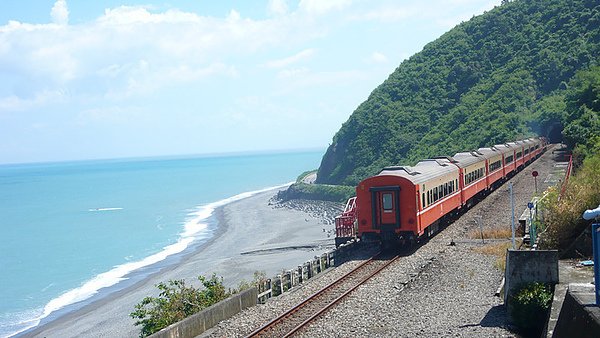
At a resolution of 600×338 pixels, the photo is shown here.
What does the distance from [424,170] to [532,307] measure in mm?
12702

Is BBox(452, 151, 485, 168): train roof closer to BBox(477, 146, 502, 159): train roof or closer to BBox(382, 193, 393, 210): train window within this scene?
BBox(477, 146, 502, 159): train roof

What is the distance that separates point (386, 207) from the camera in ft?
69.5

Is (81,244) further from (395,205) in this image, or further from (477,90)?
(477,90)

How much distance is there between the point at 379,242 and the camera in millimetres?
23016

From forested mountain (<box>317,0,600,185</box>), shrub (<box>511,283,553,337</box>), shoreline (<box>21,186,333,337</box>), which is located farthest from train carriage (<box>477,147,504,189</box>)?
forested mountain (<box>317,0,600,185</box>)

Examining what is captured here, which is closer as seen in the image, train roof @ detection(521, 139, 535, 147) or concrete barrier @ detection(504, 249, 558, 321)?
concrete barrier @ detection(504, 249, 558, 321)

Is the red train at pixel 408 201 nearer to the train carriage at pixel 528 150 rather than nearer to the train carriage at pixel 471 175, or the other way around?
the train carriage at pixel 471 175

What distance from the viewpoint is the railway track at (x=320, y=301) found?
13.3 metres

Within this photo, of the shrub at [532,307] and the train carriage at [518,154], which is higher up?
the train carriage at [518,154]

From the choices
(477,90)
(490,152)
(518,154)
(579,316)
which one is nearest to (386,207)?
(579,316)

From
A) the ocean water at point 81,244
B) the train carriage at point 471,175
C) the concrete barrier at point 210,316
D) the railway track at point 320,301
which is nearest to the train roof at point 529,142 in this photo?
the train carriage at point 471,175

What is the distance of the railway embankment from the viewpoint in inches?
495

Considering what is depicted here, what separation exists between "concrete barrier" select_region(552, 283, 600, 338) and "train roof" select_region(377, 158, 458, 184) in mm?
11148

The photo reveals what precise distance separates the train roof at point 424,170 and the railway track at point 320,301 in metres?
2.73
